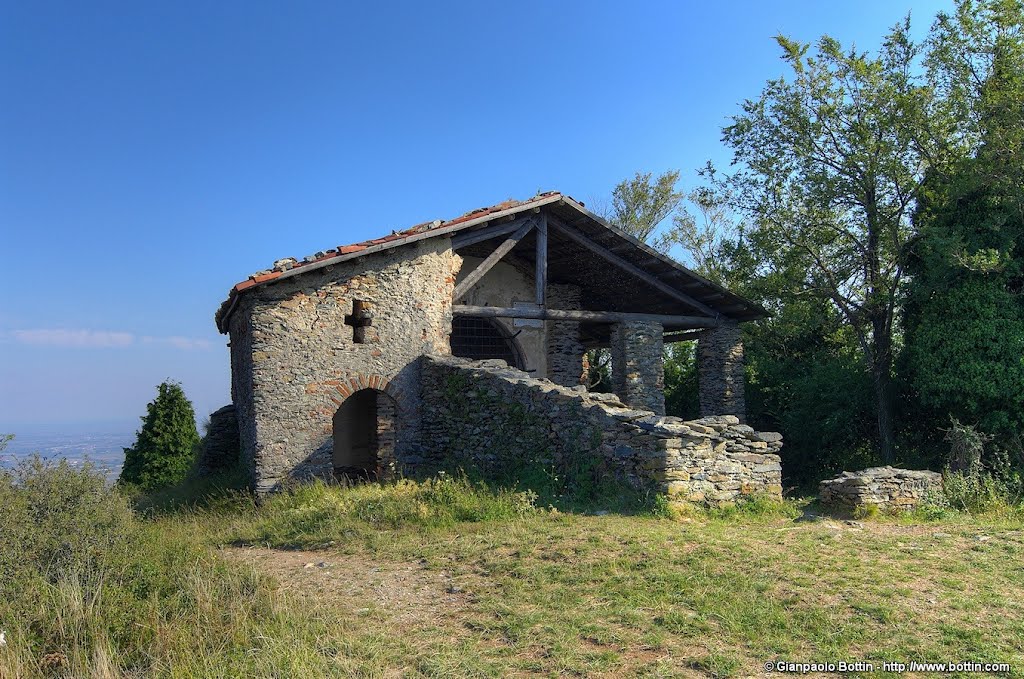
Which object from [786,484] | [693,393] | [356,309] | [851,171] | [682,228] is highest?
[682,228]

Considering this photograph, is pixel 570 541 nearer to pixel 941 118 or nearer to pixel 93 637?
pixel 93 637

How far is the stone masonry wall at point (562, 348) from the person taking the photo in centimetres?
1691

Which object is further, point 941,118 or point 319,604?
point 941,118

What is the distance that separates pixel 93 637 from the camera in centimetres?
526

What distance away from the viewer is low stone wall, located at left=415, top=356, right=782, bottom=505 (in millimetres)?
9141

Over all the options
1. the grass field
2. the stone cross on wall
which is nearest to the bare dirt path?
the grass field

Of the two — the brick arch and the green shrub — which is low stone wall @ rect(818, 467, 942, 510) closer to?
the brick arch

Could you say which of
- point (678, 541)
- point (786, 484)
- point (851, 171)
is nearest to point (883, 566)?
point (678, 541)

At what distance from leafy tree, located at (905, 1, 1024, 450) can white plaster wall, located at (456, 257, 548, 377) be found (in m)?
7.76

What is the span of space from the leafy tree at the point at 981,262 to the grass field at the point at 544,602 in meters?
4.15

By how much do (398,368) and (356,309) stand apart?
1.29 m

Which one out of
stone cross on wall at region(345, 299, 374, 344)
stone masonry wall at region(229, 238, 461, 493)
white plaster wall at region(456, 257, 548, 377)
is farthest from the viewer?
white plaster wall at region(456, 257, 548, 377)

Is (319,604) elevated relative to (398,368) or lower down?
lower down

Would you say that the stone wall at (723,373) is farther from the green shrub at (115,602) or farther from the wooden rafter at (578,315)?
the green shrub at (115,602)
